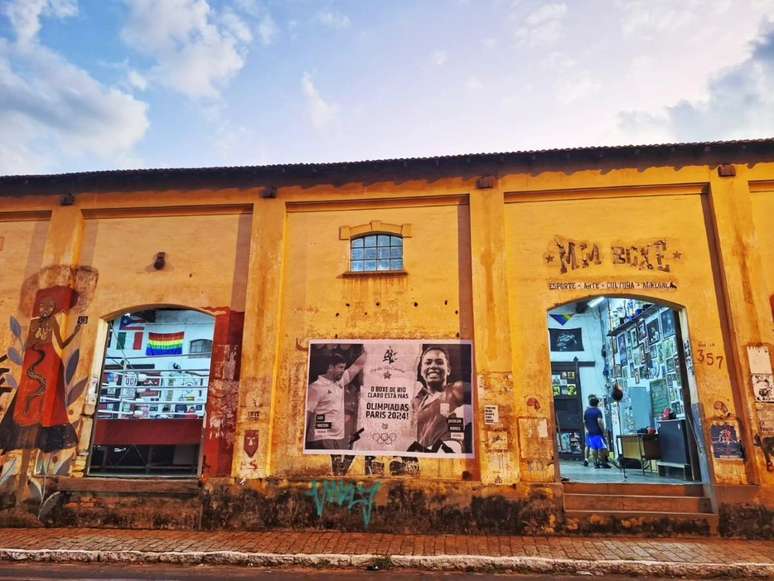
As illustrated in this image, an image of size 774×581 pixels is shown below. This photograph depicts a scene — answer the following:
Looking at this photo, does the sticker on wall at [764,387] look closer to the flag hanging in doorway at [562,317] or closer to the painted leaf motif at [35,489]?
the flag hanging in doorway at [562,317]

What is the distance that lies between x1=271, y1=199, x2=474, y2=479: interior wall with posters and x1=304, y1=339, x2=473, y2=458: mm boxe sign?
0.07m

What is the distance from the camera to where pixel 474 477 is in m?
9.16

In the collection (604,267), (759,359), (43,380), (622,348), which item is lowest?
(43,380)

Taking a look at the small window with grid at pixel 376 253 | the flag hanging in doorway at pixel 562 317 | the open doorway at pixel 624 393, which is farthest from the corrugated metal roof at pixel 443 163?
the flag hanging in doorway at pixel 562 317

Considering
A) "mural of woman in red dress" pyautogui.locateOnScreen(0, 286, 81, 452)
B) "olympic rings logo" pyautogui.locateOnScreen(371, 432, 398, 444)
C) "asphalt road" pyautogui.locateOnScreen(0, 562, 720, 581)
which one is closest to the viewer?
"asphalt road" pyautogui.locateOnScreen(0, 562, 720, 581)

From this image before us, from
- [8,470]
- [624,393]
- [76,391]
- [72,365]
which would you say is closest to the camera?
[8,470]

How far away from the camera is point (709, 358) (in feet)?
30.4

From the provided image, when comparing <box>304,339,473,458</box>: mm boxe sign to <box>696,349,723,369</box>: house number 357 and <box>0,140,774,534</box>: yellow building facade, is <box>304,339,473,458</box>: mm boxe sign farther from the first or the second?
<box>696,349,723,369</box>: house number 357

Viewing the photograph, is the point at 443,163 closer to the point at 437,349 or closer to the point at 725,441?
the point at 437,349

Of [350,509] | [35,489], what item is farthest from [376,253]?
[35,489]

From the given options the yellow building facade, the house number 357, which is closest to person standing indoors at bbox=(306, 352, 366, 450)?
the yellow building facade

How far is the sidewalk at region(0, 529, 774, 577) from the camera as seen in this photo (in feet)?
22.5

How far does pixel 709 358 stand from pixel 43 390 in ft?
40.9

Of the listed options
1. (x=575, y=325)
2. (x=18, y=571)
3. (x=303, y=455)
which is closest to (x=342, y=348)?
(x=303, y=455)
